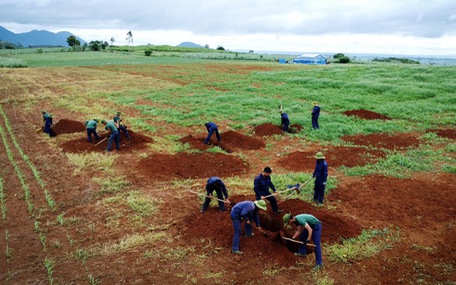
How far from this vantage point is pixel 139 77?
41781mm

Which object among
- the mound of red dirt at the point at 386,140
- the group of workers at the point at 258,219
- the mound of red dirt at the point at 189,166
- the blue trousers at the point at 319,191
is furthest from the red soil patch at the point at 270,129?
the group of workers at the point at 258,219

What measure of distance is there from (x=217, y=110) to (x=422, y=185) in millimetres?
14302

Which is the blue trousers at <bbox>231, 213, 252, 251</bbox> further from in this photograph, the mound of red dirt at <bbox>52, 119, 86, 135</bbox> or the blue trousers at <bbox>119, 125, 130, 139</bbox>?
the mound of red dirt at <bbox>52, 119, 86, 135</bbox>

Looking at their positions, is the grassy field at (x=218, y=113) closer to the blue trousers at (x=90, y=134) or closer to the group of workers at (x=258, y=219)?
the group of workers at (x=258, y=219)

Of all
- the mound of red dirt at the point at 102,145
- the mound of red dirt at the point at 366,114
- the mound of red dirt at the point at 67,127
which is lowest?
the mound of red dirt at the point at 102,145

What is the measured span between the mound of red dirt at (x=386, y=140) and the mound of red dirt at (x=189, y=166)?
671 cm

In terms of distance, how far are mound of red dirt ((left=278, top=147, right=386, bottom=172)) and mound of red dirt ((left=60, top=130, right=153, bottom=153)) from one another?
670 cm

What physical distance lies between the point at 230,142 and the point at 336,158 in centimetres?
510

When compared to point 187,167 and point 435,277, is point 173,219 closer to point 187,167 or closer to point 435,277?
point 187,167

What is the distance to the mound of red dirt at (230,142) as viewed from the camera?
1559 centimetres

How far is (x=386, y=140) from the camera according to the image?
54.6ft

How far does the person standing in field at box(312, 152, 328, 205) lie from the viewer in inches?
394

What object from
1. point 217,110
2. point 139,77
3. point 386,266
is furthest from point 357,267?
point 139,77

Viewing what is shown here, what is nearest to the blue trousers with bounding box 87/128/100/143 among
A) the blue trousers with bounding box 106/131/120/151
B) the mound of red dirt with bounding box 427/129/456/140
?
the blue trousers with bounding box 106/131/120/151
